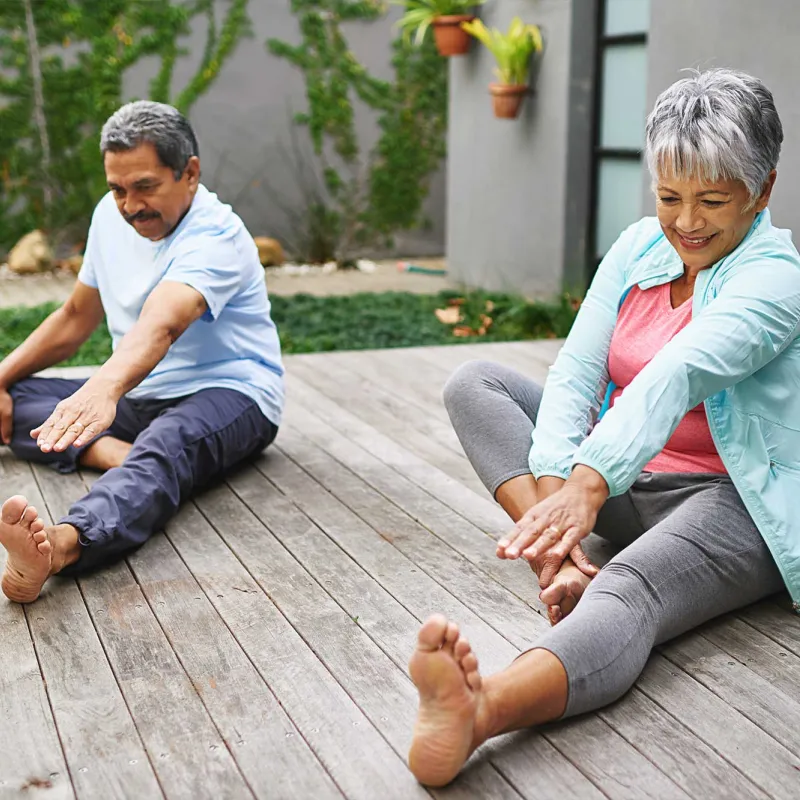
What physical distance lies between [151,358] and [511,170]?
4.26 m

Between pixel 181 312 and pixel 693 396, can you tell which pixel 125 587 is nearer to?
pixel 181 312

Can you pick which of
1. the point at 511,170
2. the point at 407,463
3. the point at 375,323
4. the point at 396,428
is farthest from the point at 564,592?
the point at 511,170

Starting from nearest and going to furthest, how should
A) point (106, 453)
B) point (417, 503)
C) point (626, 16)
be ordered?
point (417, 503) → point (106, 453) → point (626, 16)

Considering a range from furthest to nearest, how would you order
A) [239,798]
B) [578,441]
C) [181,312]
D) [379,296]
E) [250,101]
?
[250,101] < [379,296] < [181,312] < [578,441] < [239,798]

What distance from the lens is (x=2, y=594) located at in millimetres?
2199

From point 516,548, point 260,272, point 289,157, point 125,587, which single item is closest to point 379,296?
point 289,157

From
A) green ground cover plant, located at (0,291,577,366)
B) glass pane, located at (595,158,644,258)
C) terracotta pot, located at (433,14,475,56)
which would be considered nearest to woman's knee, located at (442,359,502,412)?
green ground cover plant, located at (0,291,577,366)

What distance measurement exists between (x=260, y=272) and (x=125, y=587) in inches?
40.5

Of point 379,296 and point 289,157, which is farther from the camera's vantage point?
point 289,157

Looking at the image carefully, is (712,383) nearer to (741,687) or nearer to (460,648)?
(741,687)

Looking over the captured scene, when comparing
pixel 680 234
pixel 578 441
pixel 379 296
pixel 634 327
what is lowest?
pixel 379 296

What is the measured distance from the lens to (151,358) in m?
2.51

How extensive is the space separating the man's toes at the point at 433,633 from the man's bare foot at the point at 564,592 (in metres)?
0.44

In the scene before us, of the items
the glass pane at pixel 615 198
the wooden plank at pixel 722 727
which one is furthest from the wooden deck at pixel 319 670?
the glass pane at pixel 615 198
